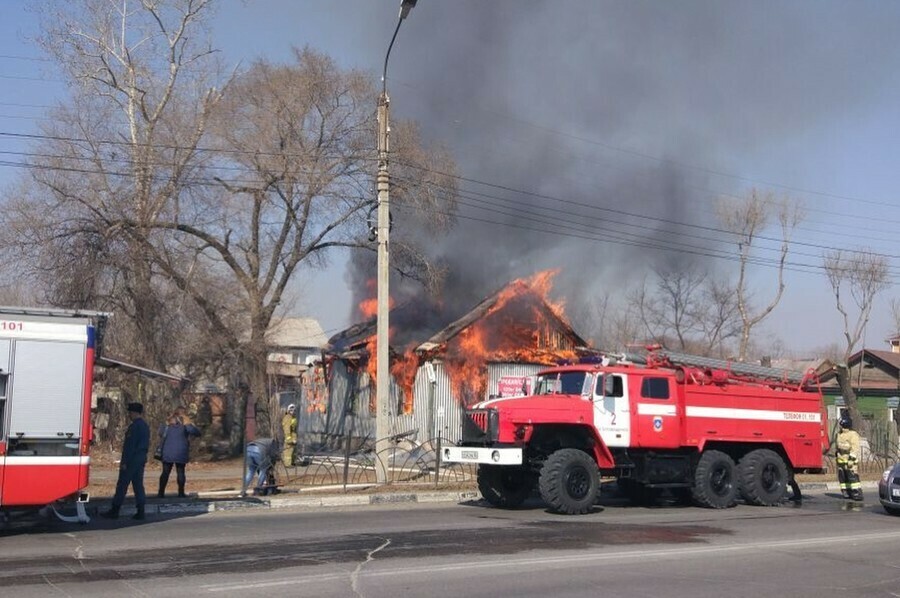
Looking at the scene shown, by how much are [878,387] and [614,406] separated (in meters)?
41.7

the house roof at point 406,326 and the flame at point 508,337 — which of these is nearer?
the flame at point 508,337

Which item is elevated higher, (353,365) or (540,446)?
(353,365)

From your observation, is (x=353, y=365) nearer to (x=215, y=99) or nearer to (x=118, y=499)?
(x=215, y=99)

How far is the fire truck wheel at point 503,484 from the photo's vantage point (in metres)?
15.7

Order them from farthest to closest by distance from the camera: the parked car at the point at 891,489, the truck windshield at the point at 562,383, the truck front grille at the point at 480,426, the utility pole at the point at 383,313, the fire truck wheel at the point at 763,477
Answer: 1. the utility pole at the point at 383,313
2. the fire truck wheel at the point at 763,477
3. the truck windshield at the point at 562,383
4. the parked car at the point at 891,489
5. the truck front grille at the point at 480,426

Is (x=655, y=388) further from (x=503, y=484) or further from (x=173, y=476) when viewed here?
(x=173, y=476)

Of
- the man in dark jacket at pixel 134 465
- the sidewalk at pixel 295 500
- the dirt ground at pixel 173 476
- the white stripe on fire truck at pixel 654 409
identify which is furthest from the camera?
the dirt ground at pixel 173 476

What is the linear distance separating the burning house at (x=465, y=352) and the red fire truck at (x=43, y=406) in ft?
50.9

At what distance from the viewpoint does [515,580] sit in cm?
887

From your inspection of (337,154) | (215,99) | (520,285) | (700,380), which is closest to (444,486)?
(700,380)

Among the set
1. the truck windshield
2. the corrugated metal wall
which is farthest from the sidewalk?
the corrugated metal wall

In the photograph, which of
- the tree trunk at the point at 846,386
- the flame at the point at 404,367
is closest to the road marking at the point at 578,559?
the flame at the point at 404,367

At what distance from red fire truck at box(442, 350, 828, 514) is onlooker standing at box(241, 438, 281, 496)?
3.19m

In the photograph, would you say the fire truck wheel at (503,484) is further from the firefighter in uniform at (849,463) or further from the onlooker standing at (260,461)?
the firefighter in uniform at (849,463)
